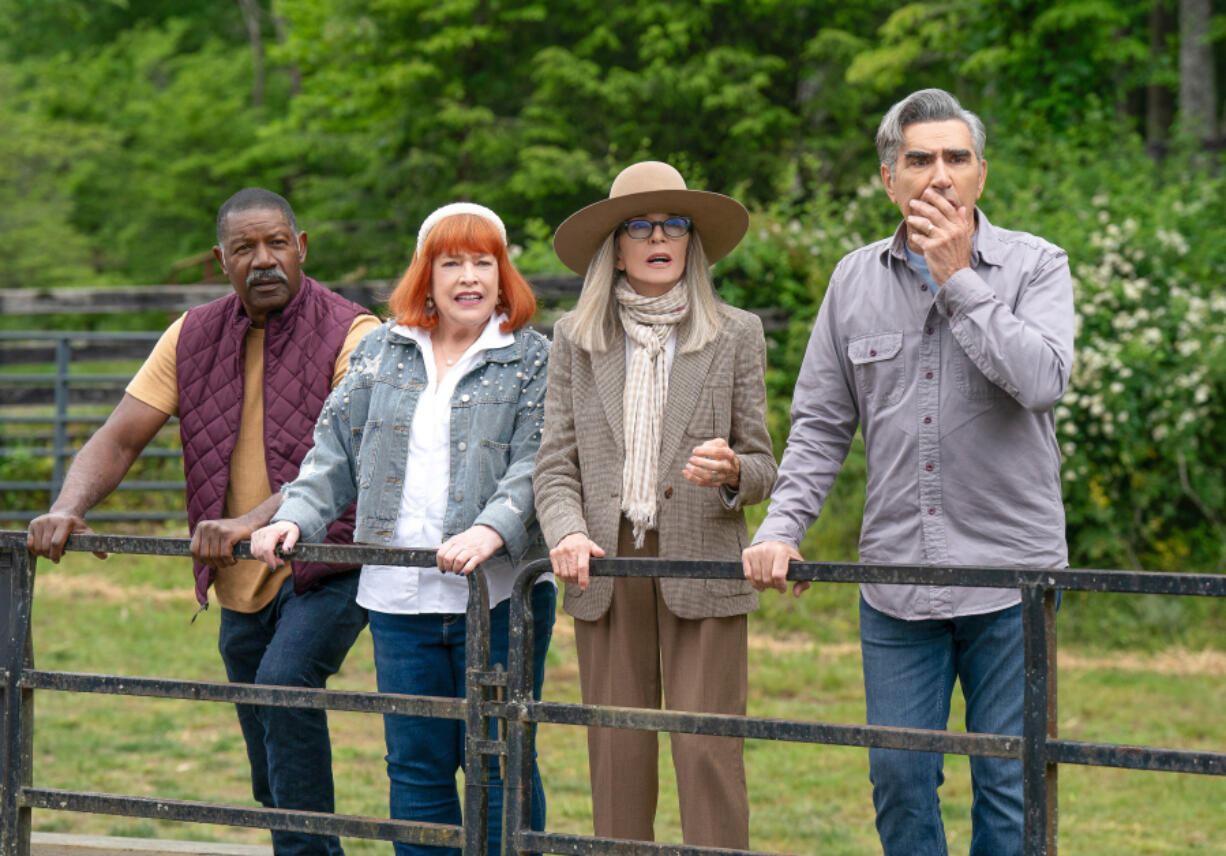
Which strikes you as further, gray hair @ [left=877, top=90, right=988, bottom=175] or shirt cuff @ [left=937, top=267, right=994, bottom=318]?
gray hair @ [left=877, top=90, right=988, bottom=175]

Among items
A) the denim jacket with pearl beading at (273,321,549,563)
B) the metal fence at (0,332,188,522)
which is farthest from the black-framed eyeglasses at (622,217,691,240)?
the metal fence at (0,332,188,522)

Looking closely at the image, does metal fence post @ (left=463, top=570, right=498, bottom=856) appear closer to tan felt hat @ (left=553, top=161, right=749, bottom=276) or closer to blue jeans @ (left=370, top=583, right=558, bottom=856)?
blue jeans @ (left=370, top=583, right=558, bottom=856)

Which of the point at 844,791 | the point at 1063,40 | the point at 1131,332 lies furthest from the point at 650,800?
the point at 1063,40

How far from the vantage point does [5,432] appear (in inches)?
544

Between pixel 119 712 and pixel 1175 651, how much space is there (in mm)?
6140

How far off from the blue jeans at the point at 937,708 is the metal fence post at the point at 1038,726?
0.33m

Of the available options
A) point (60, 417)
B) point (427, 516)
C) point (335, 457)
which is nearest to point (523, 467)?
point (427, 516)

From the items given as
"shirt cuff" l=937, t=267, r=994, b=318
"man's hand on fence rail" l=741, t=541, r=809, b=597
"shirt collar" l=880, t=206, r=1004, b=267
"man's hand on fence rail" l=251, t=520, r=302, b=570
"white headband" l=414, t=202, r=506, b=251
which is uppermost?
"white headband" l=414, t=202, r=506, b=251

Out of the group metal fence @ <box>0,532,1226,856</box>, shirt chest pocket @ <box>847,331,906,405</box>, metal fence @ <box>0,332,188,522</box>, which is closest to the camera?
metal fence @ <box>0,532,1226,856</box>

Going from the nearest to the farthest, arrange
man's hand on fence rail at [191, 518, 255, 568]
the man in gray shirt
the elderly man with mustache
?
1. the man in gray shirt
2. man's hand on fence rail at [191, 518, 255, 568]
3. the elderly man with mustache

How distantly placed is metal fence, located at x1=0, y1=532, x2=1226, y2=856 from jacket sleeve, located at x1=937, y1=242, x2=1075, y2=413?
1.38 feet

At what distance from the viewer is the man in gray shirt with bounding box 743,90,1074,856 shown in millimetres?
3156

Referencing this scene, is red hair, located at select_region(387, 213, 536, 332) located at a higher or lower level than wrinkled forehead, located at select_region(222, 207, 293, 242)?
lower

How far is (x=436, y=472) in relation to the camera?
144 inches
